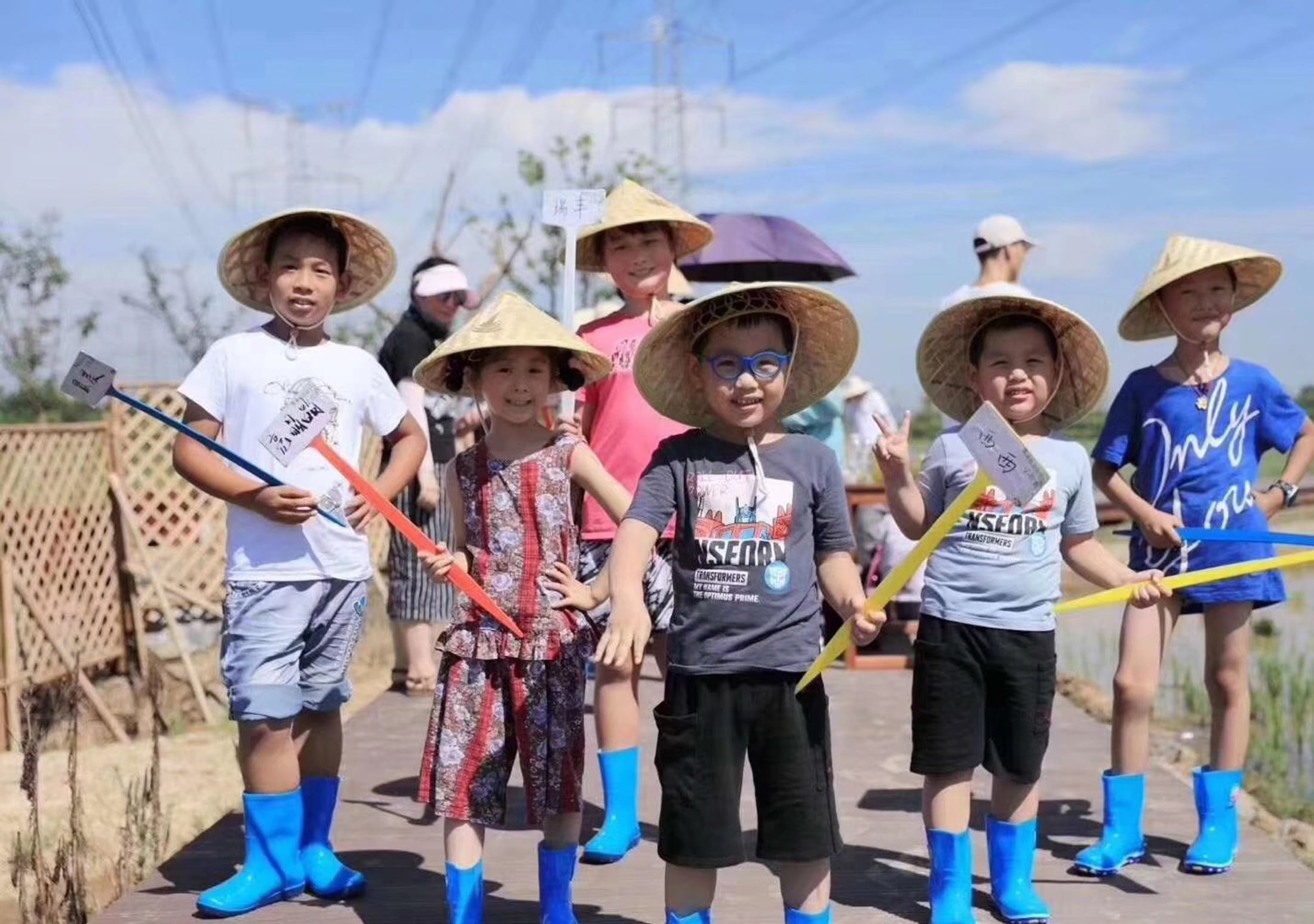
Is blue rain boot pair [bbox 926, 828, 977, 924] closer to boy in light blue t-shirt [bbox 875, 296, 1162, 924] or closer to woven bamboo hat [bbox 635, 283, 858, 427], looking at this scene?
boy in light blue t-shirt [bbox 875, 296, 1162, 924]

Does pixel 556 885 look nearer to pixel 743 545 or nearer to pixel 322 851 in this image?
pixel 322 851

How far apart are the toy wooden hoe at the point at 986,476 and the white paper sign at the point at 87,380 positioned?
1867mm

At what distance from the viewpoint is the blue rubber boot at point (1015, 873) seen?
12.1ft

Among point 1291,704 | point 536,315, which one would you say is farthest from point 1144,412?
point 1291,704

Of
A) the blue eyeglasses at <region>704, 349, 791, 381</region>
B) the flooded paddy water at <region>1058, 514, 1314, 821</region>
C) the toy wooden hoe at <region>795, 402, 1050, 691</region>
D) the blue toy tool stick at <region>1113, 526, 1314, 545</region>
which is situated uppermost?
the blue eyeglasses at <region>704, 349, 791, 381</region>

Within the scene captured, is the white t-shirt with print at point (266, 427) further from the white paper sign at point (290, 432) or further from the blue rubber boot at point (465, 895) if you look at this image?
the blue rubber boot at point (465, 895)

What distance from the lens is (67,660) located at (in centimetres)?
799

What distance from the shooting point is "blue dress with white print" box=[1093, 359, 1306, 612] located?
4.05m

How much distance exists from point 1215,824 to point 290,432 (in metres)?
2.68

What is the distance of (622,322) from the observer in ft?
14.2

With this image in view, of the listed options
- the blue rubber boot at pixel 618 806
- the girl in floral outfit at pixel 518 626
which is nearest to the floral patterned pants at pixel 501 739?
the girl in floral outfit at pixel 518 626

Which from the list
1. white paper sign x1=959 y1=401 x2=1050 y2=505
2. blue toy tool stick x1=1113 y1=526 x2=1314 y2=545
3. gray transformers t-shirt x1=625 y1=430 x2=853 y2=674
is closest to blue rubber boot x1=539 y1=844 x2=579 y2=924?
gray transformers t-shirt x1=625 y1=430 x2=853 y2=674

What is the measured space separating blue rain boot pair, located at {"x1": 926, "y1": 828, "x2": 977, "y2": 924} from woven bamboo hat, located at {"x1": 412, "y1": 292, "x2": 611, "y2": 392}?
1.40m

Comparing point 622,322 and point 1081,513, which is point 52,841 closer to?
point 622,322
